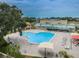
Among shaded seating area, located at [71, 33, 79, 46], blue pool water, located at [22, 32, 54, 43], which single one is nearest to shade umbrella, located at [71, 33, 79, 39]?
shaded seating area, located at [71, 33, 79, 46]

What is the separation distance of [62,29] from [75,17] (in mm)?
246

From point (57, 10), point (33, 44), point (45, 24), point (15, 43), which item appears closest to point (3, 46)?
point (15, 43)

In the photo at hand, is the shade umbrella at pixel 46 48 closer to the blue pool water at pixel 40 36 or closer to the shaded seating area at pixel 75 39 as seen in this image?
the blue pool water at pixel 40 36

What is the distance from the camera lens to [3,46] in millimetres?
3641

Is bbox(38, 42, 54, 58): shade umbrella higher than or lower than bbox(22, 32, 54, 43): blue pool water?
lower

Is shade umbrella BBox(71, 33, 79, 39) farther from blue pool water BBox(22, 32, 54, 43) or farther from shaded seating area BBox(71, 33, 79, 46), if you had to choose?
blue pool water BBox(22, 32, 54, 43)

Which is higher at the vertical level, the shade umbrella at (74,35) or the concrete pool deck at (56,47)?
the shade umbrella at (74,35)

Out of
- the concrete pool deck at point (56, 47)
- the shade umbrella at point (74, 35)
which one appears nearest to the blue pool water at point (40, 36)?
the concrete pool deck at point (56, 47)

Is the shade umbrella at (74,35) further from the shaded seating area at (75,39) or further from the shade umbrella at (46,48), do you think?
the shade umbrella at (46,48)

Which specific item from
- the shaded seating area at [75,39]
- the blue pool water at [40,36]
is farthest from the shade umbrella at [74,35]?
the blue pool water at [40,36]

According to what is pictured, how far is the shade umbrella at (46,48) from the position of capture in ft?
11.7

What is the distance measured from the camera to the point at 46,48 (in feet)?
11.7

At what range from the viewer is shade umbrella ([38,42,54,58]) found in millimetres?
3553

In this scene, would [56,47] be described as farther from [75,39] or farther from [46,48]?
[75,39]
